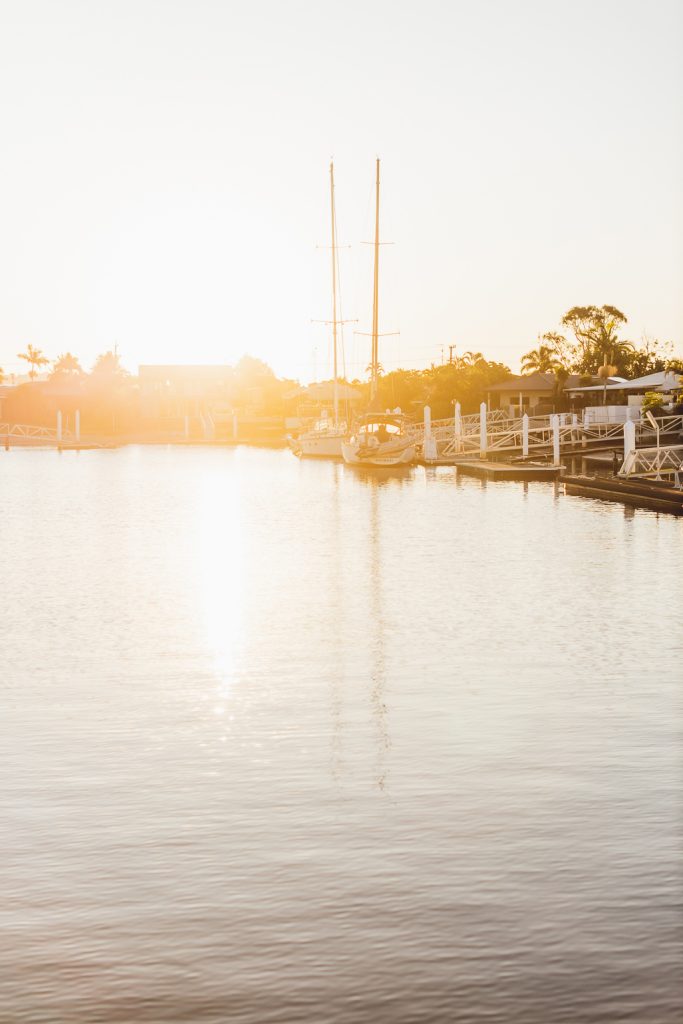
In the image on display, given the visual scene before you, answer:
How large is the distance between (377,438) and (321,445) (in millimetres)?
13569

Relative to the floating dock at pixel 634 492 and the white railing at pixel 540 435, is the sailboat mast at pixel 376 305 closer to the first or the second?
the white railing at pixel 540 435

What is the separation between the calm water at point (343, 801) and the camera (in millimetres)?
6160

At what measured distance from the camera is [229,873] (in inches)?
298

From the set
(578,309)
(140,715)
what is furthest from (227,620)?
(578,309)

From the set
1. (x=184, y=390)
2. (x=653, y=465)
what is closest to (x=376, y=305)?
(x=653, y=465)

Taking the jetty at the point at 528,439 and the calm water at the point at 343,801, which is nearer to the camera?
the calm water at the point at 343,801

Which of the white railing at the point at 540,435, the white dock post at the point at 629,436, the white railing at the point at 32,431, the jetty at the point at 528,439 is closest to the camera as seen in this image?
the white dock post at the point at 629,436

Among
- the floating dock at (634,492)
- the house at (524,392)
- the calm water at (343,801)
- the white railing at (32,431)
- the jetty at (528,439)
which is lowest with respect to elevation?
the calm water at (343,801)

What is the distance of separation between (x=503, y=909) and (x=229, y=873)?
5.29 ft

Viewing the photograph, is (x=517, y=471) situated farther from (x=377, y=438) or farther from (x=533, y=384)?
(x=533, y=384)

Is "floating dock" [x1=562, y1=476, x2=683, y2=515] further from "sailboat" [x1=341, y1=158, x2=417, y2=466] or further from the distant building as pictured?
the distant building

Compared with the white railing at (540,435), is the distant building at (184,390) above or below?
above

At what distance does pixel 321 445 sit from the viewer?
77250mm

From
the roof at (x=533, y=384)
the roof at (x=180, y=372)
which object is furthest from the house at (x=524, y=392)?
the roof at (x=180, y=372)
